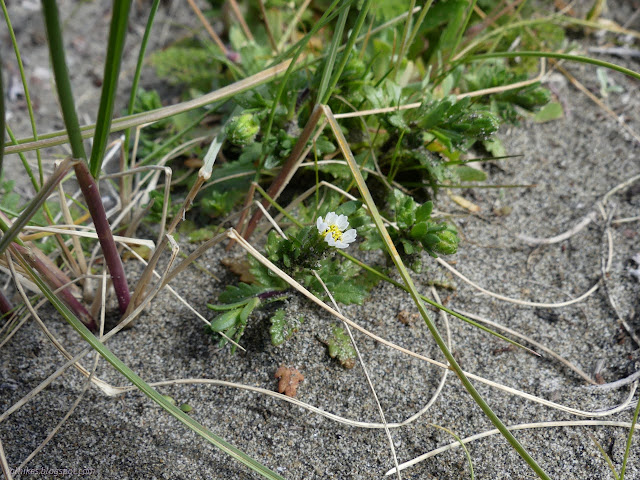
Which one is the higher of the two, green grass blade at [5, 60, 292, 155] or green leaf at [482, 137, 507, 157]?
green grass blade at [5, 60, 292, 155]

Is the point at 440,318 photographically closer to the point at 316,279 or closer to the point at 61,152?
the point at 316,279

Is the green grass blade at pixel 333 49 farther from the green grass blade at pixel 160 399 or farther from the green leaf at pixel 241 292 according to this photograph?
the green grass blade at pixel 160 399

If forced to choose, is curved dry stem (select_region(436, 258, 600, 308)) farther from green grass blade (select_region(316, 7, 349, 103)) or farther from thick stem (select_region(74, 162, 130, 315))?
thick stem (select_region(74, 162, 130, 315))

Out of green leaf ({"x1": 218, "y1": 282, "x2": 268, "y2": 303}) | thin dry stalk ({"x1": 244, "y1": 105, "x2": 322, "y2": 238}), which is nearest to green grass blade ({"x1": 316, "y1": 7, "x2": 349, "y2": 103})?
thin dry stalk ({"x1": 244, "y1": 105, "x2": 322, "y2": 238})

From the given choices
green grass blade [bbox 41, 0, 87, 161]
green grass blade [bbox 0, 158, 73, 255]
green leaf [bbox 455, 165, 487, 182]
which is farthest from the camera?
green leaf [bbox 455, 165, 487, 182]

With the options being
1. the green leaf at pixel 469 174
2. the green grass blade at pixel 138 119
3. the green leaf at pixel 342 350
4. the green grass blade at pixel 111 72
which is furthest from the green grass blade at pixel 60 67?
the green leaf at pixel 469 174

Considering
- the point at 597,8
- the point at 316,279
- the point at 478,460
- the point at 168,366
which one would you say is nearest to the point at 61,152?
the point at 168,366
